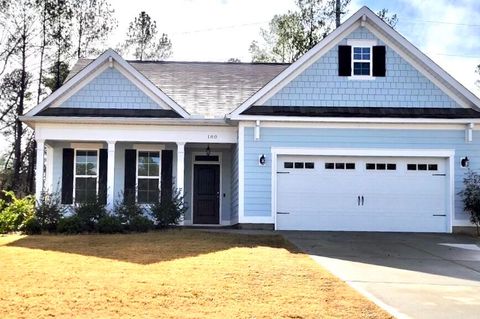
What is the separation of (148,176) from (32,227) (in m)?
4.32

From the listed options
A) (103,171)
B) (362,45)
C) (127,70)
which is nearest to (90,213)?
(103,171)

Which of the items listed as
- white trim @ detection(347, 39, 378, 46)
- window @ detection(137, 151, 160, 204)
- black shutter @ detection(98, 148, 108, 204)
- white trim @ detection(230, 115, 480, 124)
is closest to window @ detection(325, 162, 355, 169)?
white trim @ detection(230, 115, 480, 124)

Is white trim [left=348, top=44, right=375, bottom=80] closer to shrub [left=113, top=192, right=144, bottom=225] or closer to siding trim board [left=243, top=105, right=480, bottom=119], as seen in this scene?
siding trim board [left=243, top=105, right=480, bottom=119]

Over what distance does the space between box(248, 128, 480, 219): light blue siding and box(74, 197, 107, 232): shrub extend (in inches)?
157

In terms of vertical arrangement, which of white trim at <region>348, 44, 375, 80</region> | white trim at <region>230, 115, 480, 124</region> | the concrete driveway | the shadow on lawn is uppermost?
white trim at <region>348, 44, 375, 80</region>

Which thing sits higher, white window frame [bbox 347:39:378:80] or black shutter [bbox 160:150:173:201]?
white window frame [bbox 347:39:378:80]

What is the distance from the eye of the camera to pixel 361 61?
1733 cm

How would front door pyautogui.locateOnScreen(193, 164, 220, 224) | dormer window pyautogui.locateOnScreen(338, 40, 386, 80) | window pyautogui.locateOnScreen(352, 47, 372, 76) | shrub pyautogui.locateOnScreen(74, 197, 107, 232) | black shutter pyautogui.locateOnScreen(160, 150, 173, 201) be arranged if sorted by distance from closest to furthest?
shrub pyautogui.locateOnScreen(74, 197, 107, 232), dormer window pyautogui.locateOnScreen(338, 40, 386, 80), window pyautogui.locateOnScreen(352, 47, 372, 76), black shutter pyautogui.locateOnScreen(160, 150, 173, 201), front door pyautogui.locateOnScreen(193, 164, 220, 224)

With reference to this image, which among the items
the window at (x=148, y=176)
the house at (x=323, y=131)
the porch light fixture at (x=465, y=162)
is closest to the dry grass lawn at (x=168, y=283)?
the house at (x=323, y=131)

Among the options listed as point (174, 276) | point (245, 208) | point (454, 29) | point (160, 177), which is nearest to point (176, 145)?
point (160, 177)

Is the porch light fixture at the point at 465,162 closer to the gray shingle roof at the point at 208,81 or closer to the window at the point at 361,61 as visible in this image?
the window at the point at 361,61

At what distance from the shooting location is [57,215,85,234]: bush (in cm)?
1501

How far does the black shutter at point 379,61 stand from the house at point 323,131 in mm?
29

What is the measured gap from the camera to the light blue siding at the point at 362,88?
674 inches
